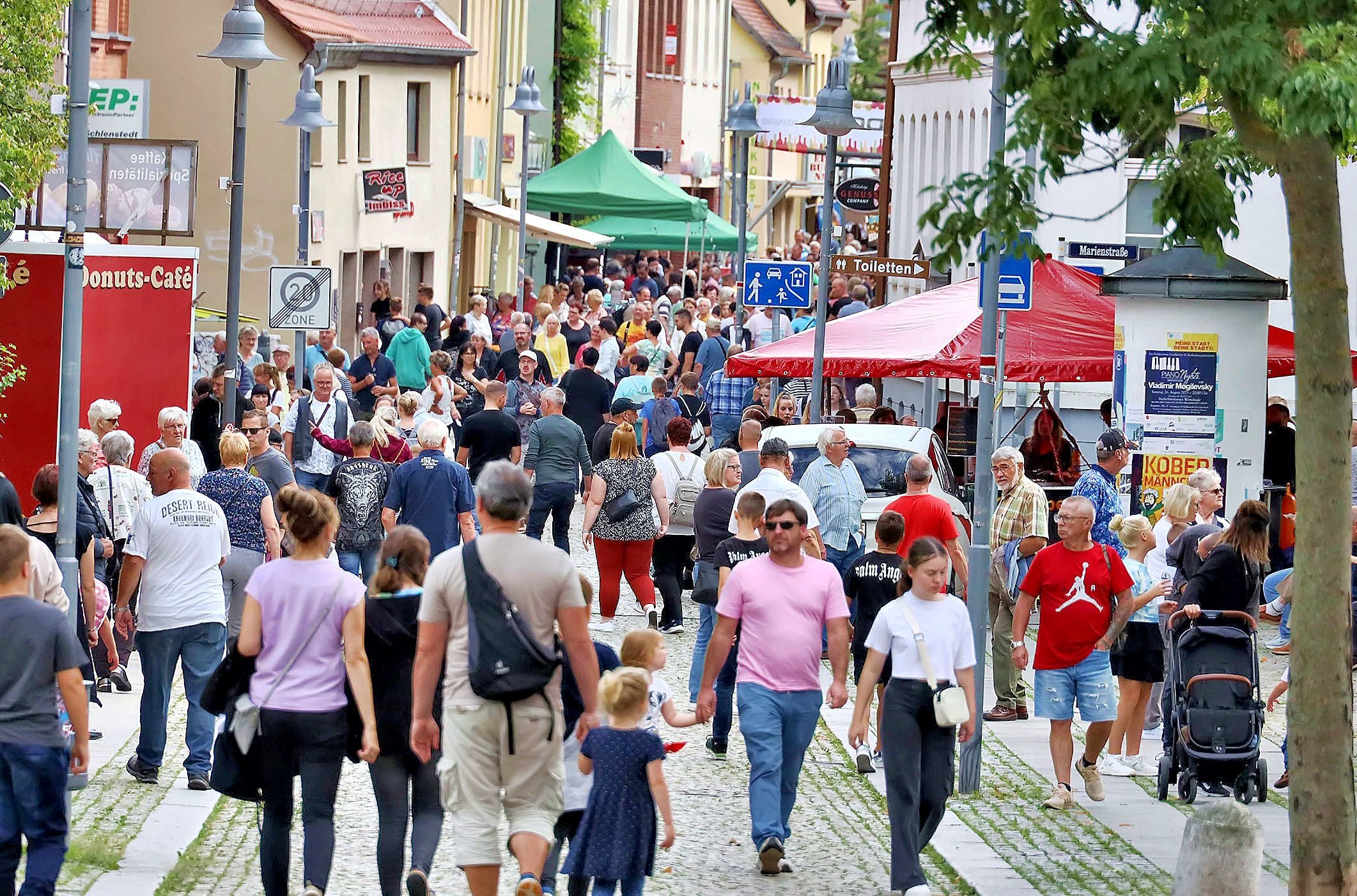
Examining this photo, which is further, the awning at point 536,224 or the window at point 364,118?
the awning at point 536,224

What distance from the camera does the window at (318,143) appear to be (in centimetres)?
4025

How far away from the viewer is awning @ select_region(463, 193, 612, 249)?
47.6 meters

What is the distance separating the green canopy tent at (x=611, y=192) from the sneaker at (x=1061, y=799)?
33983 mm

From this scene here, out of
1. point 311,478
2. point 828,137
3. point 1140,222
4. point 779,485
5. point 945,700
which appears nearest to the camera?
point 945,700

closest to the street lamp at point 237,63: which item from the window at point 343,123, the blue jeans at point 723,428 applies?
the blue jeans at point 723,428

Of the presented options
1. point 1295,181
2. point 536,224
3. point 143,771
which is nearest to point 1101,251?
point 143,771

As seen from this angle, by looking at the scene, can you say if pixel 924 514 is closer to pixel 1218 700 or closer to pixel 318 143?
pixel 1218 700

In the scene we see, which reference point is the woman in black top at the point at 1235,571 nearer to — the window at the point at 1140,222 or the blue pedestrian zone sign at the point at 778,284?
the blue pedestrian zone sign at the point at 778,284

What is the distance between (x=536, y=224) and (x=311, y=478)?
28.2 metres

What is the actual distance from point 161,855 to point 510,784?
103 inches

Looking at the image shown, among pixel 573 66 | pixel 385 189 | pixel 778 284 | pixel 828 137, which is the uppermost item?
pixel 573 66

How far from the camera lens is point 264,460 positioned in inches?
608

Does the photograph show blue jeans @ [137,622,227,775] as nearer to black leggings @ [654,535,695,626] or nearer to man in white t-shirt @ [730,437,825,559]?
man in white t-shirt @ [730,437,825,559]

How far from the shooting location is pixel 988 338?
1253 cm
